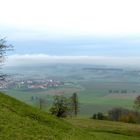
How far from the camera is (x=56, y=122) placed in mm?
36000

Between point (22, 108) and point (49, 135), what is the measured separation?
339 inches

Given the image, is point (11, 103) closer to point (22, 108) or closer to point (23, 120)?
point (22, 108)

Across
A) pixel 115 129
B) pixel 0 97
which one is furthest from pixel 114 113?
pixel 0 97

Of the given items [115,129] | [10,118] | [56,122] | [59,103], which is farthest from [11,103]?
[59,103]

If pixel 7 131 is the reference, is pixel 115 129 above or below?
below

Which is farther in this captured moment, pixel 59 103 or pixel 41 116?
pixel 59 103

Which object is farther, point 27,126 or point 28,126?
point 28,126

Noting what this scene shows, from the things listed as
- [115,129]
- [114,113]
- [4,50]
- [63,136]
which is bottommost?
[114,113]

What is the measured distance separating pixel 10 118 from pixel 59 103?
54.2 m

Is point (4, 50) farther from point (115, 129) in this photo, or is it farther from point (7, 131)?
point (7, 131)

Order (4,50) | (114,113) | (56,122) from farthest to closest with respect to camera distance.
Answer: (114,113)
(4,50)
(56,122)

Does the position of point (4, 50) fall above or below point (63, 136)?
above

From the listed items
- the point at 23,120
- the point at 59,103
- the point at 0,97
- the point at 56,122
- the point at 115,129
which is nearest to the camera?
the point at 23,120

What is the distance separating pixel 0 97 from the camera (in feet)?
128
